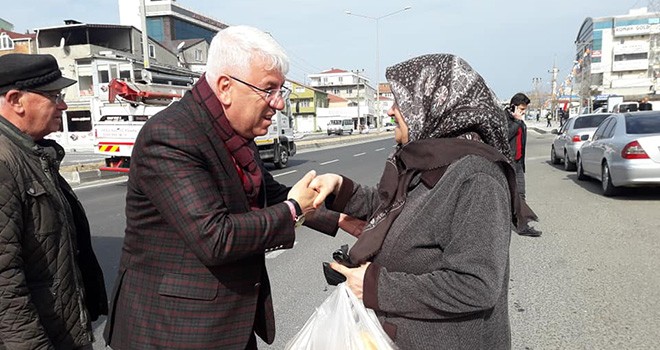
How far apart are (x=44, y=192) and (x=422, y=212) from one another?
1449 millimetres

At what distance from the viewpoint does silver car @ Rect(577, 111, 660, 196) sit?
324 inches

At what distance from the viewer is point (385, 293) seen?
1.65 m

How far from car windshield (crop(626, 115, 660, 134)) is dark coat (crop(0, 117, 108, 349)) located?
9.33 m

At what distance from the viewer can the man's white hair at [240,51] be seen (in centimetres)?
173

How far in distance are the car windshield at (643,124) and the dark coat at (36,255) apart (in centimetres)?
933

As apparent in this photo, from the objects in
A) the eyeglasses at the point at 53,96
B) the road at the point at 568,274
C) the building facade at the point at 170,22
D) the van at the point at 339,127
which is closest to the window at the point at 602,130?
the road at the point at 568,274

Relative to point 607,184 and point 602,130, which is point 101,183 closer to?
point 607,184

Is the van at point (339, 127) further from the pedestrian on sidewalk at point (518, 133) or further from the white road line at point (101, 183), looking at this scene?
the pedestrian on sidewalk at point (518, 133)

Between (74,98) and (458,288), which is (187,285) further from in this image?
(74,98)

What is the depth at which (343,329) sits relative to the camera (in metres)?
1.74

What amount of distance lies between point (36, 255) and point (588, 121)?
15542 millimetres

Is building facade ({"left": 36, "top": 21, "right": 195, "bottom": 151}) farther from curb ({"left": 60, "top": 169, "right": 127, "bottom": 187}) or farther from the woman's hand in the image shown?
the woman's hand

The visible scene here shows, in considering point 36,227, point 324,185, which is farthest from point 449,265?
point 36,227

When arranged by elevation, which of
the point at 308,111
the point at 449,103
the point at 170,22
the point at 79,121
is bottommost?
the point at 79,121
